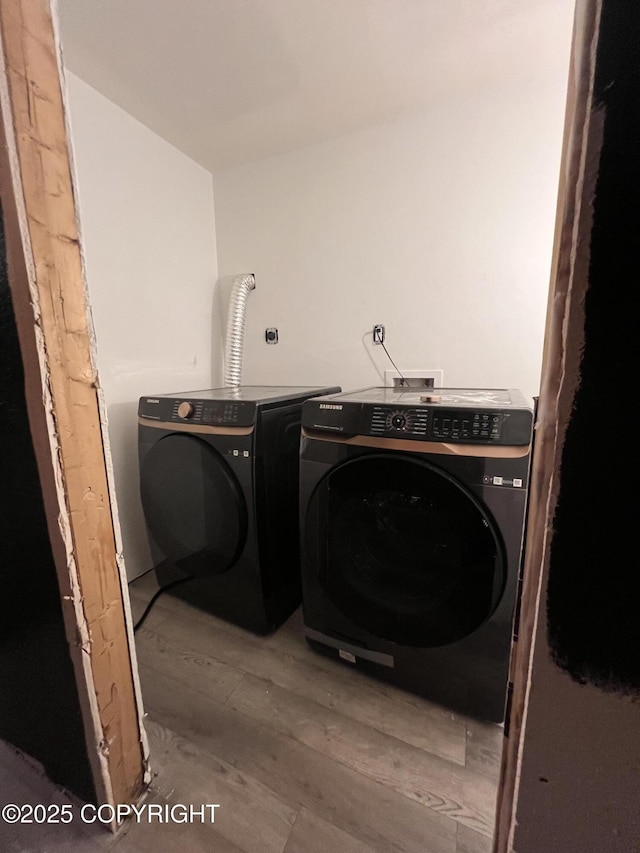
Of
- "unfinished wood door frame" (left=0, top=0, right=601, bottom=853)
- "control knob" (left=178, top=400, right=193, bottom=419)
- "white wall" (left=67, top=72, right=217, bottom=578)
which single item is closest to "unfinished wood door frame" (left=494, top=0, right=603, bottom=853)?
"unfinished wood door frame" (left=0, top=0, right=601, bottom=853)

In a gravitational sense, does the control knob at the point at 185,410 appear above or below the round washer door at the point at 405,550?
above

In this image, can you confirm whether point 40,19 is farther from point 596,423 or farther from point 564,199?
point 596,423

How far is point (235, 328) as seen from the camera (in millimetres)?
1807

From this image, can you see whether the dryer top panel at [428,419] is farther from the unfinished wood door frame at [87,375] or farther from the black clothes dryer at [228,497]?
the unfinished wood door frame at [87,375]

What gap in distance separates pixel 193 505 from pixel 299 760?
773mm

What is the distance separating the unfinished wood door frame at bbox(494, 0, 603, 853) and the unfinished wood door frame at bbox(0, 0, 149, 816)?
71 cm

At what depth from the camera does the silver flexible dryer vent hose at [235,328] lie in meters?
1.80

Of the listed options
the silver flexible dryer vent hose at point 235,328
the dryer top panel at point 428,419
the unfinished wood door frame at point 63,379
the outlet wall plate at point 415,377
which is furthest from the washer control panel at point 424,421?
the silver flexible dryer vent hose at point 235,328

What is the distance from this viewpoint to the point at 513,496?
2.65 feet

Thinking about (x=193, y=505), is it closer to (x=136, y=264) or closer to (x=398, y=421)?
(x=398, y=421)

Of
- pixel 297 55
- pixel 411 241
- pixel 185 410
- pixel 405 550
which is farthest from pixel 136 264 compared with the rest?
pixel 405 550

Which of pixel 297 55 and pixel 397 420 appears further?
pixel 297 55

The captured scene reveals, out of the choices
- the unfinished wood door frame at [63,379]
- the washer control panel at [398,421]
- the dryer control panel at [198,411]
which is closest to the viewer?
the unfinished wood door frame at [63,379]

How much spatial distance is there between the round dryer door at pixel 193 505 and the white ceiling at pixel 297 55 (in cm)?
124
